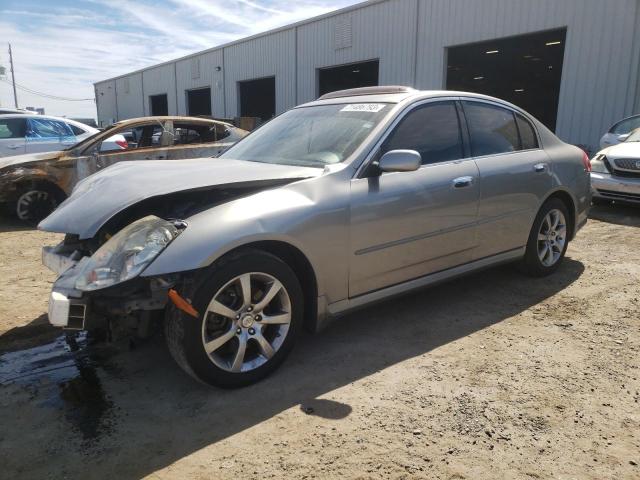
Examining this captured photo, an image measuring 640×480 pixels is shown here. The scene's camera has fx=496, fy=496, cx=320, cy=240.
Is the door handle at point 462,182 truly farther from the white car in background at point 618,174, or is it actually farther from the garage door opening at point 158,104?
the garage door opening at point 158,104

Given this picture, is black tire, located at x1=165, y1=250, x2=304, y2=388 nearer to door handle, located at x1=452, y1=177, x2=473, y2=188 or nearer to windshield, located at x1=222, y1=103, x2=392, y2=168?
windshield, located at x1=222, y1=103, x2=392, y2=168

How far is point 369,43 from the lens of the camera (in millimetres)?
17047

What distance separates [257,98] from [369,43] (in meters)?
10.2

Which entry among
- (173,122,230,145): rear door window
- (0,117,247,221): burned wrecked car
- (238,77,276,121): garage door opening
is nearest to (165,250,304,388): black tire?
(0,117,247,221): burned wrecked car

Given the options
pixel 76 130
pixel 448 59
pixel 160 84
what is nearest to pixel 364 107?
pixel 76 130

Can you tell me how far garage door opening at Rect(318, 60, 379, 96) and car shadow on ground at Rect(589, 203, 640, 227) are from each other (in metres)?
11.7

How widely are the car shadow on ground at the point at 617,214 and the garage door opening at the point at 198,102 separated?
2466 cm

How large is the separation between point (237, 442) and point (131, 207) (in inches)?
54.6

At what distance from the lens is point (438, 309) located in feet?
13.2

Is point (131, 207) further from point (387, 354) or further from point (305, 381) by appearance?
point (387, 354)

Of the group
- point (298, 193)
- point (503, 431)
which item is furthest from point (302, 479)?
point (298, 193)

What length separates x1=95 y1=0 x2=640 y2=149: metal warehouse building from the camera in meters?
11.5

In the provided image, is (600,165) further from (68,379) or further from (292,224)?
(68,379)

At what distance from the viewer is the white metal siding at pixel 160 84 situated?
103 feet
